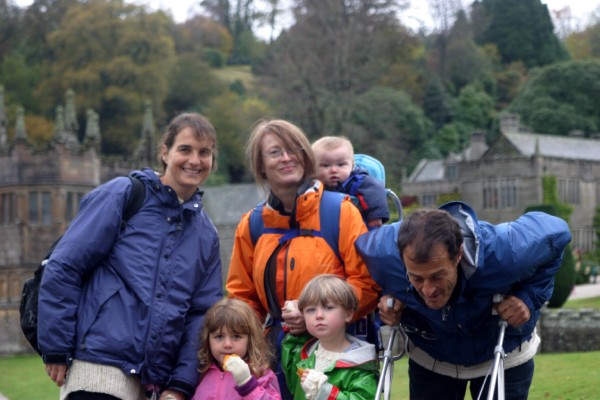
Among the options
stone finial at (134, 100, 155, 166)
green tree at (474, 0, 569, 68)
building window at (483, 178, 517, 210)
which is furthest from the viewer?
green tree at (474, 0, 569, 68)

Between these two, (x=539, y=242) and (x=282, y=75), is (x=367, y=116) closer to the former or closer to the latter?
(x=282, y=75)

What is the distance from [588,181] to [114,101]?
2484 centimetres

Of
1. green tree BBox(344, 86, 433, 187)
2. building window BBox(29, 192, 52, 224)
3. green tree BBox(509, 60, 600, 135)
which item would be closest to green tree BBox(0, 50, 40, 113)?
green tree BBox(344, 86, 433, 187)

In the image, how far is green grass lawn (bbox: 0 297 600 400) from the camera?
14523 millimetres

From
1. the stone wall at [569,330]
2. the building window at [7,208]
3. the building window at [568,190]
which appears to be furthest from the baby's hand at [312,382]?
the building window at [568,190]

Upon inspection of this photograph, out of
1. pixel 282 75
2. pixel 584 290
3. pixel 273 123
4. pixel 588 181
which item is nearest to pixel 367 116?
pixel 282 75

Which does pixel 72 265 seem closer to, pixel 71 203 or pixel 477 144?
pixel 71 203

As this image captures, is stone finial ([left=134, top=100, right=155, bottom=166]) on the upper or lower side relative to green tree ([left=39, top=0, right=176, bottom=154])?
lower

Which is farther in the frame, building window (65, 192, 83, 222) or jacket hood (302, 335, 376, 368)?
building window (65, 192, 83, 222)

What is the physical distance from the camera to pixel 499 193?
51.9 meters

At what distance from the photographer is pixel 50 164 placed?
3919 centimetres

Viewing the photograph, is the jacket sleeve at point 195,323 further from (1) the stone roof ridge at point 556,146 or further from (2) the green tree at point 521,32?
(2) the green tree at point 521,32

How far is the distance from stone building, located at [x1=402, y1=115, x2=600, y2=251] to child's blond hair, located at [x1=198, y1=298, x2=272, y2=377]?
45.6 meters

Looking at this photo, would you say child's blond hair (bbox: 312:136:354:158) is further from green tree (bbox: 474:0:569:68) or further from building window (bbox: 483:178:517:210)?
green tree (bbox: 474:0:569:68)
